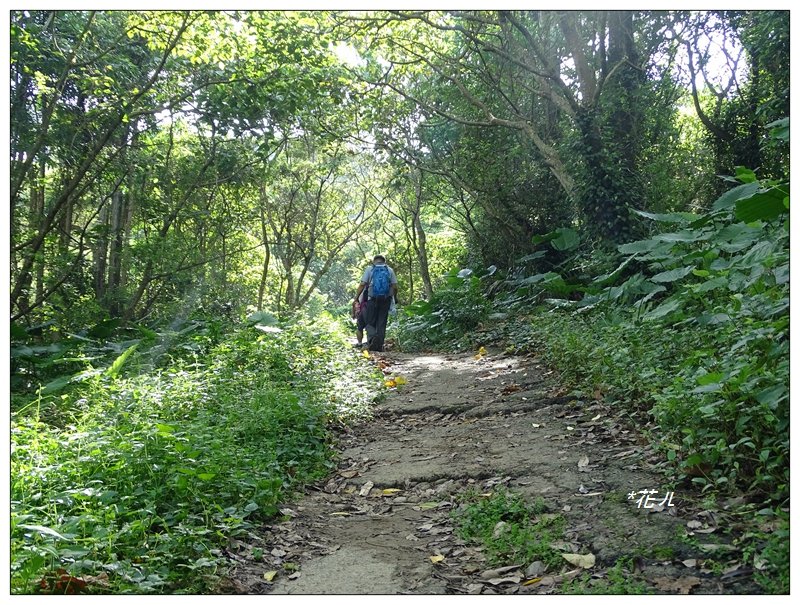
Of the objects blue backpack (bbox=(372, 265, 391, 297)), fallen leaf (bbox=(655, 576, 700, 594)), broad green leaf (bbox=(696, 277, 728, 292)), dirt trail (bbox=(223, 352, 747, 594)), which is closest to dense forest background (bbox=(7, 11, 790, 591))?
broad green leaf (bbox=(696, 277, 728, 292))

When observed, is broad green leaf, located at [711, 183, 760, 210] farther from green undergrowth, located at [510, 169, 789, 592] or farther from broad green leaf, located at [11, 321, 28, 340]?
broad green leaf, located at [11, 321, 28, 340]

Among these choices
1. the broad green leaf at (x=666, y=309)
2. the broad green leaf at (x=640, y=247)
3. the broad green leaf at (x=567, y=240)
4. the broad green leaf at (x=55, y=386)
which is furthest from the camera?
the broad green leaf at (x=567, y=240)

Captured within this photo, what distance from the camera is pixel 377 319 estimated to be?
11477mm

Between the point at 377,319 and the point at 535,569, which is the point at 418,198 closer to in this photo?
the point at 377,319

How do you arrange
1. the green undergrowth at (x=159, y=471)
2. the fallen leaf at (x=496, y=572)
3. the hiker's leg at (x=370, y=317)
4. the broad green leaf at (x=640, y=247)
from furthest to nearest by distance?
the hiker's leg at (x=370, y=317) < the broad green leaf at (x=640, y=247) < the fallen leaf at (x=496, y=572) < the green undergrowth at (x=159, y=471)

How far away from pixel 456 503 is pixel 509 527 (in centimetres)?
64

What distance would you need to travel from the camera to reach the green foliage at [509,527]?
124 inches

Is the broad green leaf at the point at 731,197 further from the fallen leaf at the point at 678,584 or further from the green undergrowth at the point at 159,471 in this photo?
the fallen leaf at the point at 678,584

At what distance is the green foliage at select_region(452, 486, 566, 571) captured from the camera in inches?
124

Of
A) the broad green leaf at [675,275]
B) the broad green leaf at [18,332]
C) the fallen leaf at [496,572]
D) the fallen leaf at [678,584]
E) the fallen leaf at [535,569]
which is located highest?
the broad green leaf at [675,275]

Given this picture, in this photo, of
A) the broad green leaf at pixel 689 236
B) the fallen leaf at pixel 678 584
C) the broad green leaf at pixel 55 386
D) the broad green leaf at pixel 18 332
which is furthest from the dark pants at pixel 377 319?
the fallen leaf at pixel 678 584

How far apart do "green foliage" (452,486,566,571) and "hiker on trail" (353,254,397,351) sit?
7.12 meters

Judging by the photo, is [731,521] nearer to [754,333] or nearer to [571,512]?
[571,512]

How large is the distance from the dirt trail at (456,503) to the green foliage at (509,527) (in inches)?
3.0
